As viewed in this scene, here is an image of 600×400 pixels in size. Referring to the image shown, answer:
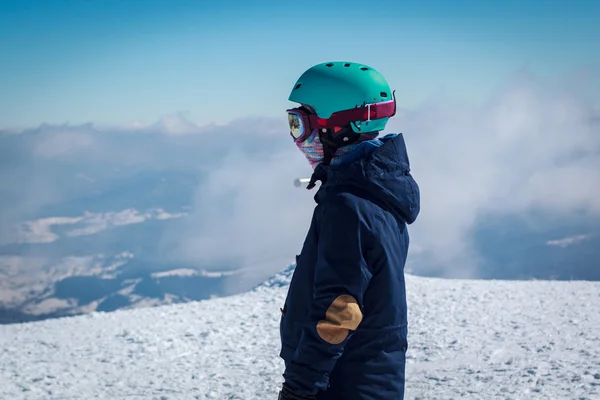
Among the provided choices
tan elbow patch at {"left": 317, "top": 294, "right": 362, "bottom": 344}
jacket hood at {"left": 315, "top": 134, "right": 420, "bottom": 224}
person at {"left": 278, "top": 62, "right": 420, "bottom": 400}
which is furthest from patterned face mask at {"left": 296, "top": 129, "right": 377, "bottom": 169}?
tan elbow patch at {"left": 317, "top": 294, "right": 362, "bottom": 344}

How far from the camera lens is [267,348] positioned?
9.63 metres

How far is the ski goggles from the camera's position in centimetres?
297

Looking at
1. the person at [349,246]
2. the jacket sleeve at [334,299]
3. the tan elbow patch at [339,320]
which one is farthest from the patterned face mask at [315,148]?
the tan elbow patch at [339,320]

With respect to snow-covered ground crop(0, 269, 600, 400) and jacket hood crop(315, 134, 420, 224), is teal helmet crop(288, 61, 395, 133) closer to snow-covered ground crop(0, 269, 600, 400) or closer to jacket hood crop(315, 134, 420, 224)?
jacket hood crop(315, 134, 420, 224)

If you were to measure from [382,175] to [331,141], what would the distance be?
1.44 ft

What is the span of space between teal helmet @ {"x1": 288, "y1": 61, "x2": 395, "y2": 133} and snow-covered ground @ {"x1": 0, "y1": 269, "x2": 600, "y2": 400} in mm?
4784

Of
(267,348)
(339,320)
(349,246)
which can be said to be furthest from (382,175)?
(267,348)

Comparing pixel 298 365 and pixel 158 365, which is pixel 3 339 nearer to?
pixel 158 365

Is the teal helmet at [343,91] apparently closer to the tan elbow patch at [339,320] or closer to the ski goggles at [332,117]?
the ski goggles at [332,117]

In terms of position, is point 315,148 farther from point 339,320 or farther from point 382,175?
point 339,320

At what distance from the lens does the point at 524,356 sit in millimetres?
8039

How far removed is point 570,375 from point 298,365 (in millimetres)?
5697

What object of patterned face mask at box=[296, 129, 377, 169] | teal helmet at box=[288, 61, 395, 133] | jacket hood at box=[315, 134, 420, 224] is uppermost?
teal helmet at box=[288, 61, 395, 133]

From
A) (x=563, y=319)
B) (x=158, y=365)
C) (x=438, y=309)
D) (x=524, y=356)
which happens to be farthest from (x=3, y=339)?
(x=563, y=319)
